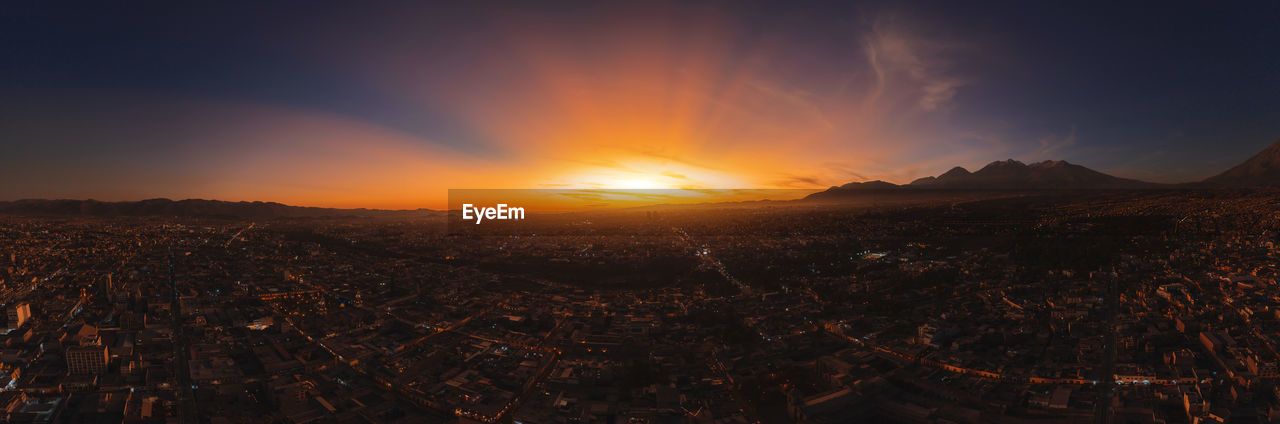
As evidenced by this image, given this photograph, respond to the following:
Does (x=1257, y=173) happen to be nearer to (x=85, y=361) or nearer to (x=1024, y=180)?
(x=1024, y=180)

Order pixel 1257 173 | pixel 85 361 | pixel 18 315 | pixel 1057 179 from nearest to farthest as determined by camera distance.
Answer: pixel 85 361 → pixel 18 315 → pixel 1257 173 → pixel 1057 179

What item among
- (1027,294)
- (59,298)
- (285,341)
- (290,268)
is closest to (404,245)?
(290,268)

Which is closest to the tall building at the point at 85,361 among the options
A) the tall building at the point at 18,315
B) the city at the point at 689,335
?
the city at the point at 689,335

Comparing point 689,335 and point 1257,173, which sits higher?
point 1257,173

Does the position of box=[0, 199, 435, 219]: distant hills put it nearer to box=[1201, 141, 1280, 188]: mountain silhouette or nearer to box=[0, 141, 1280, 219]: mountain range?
box=[0, 141, 1280, 219]: mountain range

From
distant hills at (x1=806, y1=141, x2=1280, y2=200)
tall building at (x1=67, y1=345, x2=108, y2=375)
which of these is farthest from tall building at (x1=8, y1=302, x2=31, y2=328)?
distant hills at (x1=806, y1=141, x2=1280, y2=200)

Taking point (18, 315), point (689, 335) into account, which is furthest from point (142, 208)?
point (689, 335)
